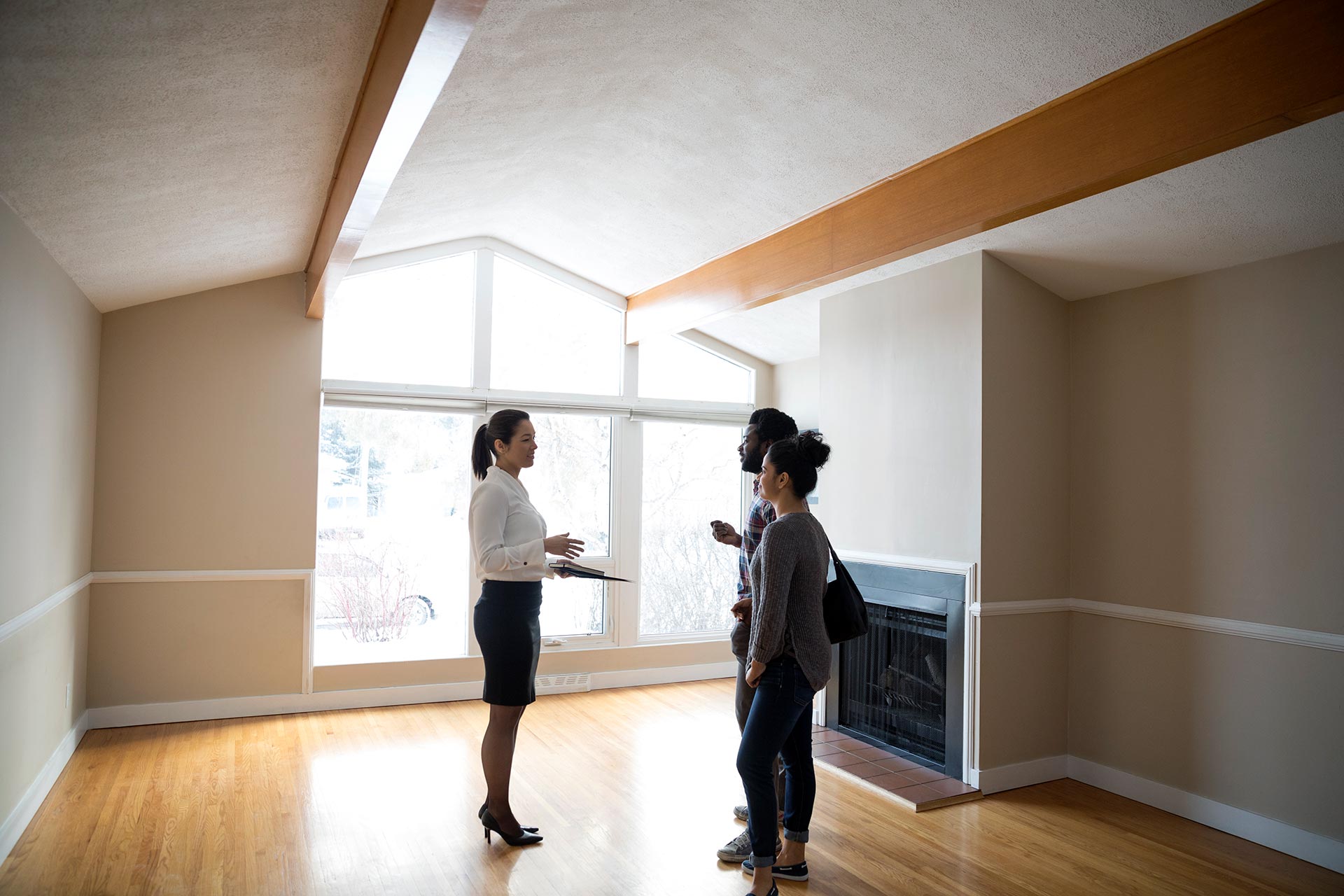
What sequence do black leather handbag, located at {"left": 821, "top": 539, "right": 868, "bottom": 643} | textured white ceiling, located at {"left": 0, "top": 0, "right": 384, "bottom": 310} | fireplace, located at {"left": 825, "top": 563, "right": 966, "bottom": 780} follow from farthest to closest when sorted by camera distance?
fireplace, located at {"left": 825, "top": 563, "right": 966, "bottom": 780} < black leather handbag, located at {"left": 821, "top": 539, "right": 868, "bottom": 643} < textured white ceiling, located at {"left": 0, "top": 0, "right": 384, "bottom": 310}

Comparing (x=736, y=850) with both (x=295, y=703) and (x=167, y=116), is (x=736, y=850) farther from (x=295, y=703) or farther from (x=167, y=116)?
(x=295, y=703)

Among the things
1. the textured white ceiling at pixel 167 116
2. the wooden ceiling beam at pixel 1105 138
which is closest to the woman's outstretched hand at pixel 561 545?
the textured white ceiling at pixel 167 116

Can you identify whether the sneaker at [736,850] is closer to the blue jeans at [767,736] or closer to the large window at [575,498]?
the blue jeans at [767,736]

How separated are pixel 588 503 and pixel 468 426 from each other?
A: 3.22 feet

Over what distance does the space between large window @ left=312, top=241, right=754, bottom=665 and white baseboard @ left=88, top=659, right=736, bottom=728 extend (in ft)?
0.68

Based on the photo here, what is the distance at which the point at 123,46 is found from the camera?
82.1 inches

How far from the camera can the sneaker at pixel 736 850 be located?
309cm

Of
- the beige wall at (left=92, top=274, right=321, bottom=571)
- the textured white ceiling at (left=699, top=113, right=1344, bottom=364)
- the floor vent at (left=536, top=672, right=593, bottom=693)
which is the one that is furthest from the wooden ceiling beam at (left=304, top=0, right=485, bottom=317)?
the floor vent at (left=536, top=672, right=593, bottom=693)

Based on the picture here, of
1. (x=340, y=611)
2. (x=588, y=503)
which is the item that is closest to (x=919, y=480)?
(x=588, y=503)

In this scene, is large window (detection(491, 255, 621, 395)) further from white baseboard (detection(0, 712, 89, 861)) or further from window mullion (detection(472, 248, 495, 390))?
white baseboard (detection(0, 712, 89, 861))

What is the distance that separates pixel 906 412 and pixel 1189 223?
1475 millimetres

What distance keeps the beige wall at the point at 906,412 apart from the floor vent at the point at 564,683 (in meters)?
2.03

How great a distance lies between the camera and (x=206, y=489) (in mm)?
4965

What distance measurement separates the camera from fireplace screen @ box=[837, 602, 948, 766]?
415 cm
